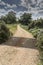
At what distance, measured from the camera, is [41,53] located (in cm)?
2416

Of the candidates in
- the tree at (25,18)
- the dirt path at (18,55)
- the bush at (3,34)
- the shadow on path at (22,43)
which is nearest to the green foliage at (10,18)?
the tree at (25,18)

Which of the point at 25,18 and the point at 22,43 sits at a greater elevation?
the point at 22,43

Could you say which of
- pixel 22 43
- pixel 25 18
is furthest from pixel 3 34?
pixel 25 18

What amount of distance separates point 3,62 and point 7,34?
37.2ft

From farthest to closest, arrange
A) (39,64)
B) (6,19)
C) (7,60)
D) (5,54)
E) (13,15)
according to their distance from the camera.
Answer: (13,15) < (6,19) < (5,54) < (7,60) < (39,64)


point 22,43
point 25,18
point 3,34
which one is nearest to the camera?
point 22,43

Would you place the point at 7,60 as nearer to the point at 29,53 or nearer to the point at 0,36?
the point at 29,53

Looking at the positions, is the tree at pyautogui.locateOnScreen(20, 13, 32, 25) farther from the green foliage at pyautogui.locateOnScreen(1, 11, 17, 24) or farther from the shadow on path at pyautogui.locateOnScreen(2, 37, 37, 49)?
the shadow on path at pyautogui.locateOnScreen(2, 37, 37, 49)

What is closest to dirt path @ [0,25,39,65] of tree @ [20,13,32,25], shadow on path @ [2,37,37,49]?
shadow on path @ [2,37,37,49]

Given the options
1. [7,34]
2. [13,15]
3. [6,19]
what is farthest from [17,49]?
[13,15]

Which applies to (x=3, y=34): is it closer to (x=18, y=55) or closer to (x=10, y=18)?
(x=18, y=55)

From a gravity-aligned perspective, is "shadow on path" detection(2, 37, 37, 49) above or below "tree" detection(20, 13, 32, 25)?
above

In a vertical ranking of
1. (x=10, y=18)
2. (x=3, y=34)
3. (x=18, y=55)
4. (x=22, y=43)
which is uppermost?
(x=3, y=34)

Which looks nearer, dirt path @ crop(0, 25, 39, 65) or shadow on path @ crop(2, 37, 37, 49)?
dirt path @ crop(0, 25, 39, 65)
